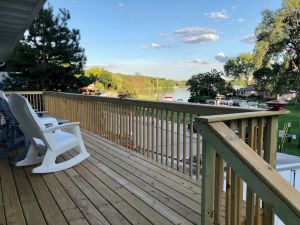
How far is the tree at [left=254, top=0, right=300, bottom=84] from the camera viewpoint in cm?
2081

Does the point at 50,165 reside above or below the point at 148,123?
below

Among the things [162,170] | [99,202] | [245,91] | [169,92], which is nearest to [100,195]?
[99,202]

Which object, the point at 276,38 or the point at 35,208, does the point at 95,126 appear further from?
the point at 276,38

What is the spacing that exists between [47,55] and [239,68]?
42993 millimetres

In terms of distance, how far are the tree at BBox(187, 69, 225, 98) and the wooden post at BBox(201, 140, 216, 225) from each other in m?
45.2

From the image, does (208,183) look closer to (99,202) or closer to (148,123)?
(99,202)

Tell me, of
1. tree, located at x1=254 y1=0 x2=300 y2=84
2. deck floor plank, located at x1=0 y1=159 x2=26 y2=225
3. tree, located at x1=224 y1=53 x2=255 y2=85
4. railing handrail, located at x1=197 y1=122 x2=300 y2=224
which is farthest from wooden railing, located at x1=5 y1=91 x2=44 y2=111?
tree, located at x1=224 y1=53 x2=255 y2=85

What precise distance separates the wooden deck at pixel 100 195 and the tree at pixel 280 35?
2077 centimetres

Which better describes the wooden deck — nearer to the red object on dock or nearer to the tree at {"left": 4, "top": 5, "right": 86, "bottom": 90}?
the red object on dock

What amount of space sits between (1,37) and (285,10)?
69.1 ft

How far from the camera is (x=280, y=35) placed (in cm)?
2089

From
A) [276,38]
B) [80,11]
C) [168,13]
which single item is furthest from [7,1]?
[168,13]

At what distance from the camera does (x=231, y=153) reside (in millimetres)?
1330

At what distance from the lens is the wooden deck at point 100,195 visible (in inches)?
87.5
